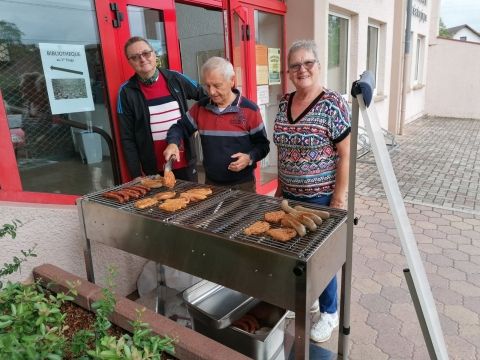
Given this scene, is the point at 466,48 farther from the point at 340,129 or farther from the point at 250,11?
the point at 340,129

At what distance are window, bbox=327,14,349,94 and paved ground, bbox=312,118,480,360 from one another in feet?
5.95

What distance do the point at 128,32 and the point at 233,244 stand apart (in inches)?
87.7

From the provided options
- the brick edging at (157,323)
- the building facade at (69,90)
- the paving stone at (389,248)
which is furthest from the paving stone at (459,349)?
the building facade at (69,90)

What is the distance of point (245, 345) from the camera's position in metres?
2.06

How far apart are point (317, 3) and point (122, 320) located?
463cm

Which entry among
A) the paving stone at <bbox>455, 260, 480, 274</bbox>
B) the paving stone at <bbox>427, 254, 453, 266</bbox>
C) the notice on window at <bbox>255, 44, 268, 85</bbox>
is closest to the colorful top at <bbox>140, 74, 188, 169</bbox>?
the notice on window at <bbox>255, 44, 268, 85</bbox>

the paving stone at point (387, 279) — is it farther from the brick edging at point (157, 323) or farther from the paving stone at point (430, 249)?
the brick edging at point (157, 323)

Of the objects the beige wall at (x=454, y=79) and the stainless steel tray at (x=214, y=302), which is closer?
the stainless steel tray at (x=214, y=302)

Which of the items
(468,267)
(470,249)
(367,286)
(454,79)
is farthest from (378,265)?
(454,79)

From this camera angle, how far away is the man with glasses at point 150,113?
2674mm

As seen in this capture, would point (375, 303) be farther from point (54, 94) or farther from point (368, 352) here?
point (54, 94)

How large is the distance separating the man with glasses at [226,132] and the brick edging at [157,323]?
0.97 meters

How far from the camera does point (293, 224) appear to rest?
5.48 feet

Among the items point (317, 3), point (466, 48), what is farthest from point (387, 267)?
point (466, 48)
